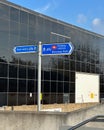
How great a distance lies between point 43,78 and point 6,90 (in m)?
7.81

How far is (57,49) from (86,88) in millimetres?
36337

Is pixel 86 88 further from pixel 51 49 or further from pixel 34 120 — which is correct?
pixel 34 120

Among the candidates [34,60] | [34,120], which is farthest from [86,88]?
[34,120]

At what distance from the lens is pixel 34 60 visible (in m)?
43.0

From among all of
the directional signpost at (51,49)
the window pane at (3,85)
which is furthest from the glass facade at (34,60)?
the directional signpost at (51,49)

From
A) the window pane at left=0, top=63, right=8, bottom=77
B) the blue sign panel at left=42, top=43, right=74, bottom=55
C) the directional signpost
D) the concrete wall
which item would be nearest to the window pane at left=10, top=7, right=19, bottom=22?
the window pane at left=0, top=63, right=8, bottom=77

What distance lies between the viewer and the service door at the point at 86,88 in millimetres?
53750

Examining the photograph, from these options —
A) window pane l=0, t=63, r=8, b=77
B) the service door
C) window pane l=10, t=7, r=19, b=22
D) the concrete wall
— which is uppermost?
window pane l=10, t=7, r=19, b=22

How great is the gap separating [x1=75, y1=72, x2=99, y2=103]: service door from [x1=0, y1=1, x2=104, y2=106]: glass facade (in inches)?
38.6

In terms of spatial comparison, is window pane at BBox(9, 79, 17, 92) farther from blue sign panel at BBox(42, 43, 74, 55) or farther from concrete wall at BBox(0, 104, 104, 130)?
concrete wall at BBox(0, 104, 104, 130)

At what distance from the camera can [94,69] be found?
197ft

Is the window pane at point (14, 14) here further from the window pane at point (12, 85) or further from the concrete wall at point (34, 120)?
the concrete wall at point (34, 120)

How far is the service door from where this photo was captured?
53.8 meters

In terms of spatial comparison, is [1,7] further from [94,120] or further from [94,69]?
[94,120]
